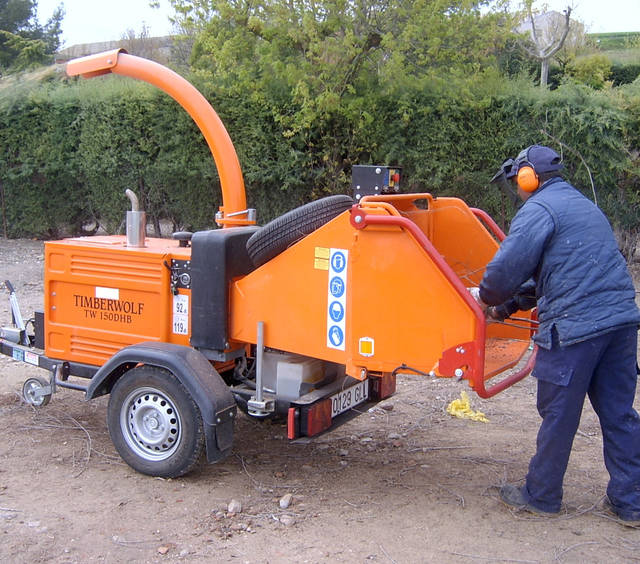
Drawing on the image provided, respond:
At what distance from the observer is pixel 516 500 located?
4074mm

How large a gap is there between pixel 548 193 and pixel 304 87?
25.8ft

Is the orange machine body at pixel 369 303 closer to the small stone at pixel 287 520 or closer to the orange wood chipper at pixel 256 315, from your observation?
the orange wood chipper at pixel 256 315

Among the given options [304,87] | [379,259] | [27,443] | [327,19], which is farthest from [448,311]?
[327,19]

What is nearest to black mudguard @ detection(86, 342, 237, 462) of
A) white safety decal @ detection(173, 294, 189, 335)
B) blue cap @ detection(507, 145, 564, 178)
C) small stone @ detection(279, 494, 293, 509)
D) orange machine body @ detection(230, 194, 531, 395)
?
white safety decal @ detection(173, 294, 189, 335)

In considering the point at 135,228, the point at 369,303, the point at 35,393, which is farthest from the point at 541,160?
the point at 35,393

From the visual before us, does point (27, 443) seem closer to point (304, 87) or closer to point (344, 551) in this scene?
point (344, 551)

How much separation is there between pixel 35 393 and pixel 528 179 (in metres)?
3.79

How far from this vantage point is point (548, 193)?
393 cm

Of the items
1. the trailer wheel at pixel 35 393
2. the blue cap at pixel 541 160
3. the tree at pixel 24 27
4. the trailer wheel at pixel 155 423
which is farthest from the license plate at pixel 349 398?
the tree at pixel 24 27

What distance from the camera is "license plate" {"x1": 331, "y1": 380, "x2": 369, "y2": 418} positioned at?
175 inches

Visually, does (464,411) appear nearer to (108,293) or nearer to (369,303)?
(369,303)

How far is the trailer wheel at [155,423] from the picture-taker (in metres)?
4.27

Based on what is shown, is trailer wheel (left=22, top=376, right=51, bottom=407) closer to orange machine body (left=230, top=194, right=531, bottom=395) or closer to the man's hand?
orange machine body (left=230, top=194, right=531, bottom=395)

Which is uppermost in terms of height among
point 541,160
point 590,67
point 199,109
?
point 590,67
